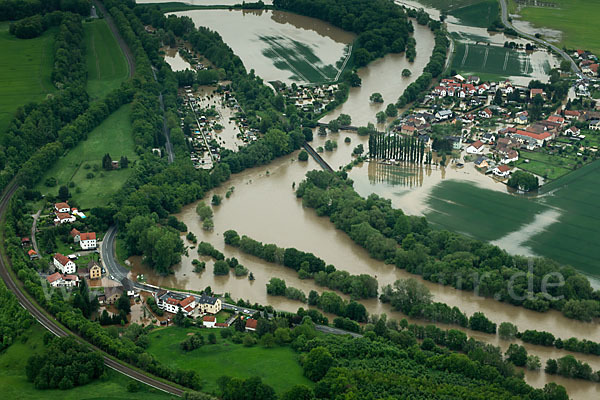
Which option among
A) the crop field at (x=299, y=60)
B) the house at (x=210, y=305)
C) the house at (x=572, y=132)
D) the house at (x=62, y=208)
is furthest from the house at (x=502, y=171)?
the house at (x=62, y=208)

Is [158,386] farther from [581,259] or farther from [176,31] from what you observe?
[176,31]

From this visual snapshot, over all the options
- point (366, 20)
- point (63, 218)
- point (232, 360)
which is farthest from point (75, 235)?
point (366, 20)

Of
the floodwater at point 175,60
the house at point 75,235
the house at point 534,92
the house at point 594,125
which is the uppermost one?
the floodwater at point 175,60

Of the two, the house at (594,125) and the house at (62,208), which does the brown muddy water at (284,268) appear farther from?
the house at (594,125)

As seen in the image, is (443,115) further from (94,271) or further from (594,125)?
(94,271)

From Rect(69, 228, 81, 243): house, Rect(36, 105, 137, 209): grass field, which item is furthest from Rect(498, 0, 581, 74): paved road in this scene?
Rect(69, 228, 81, 243): house
